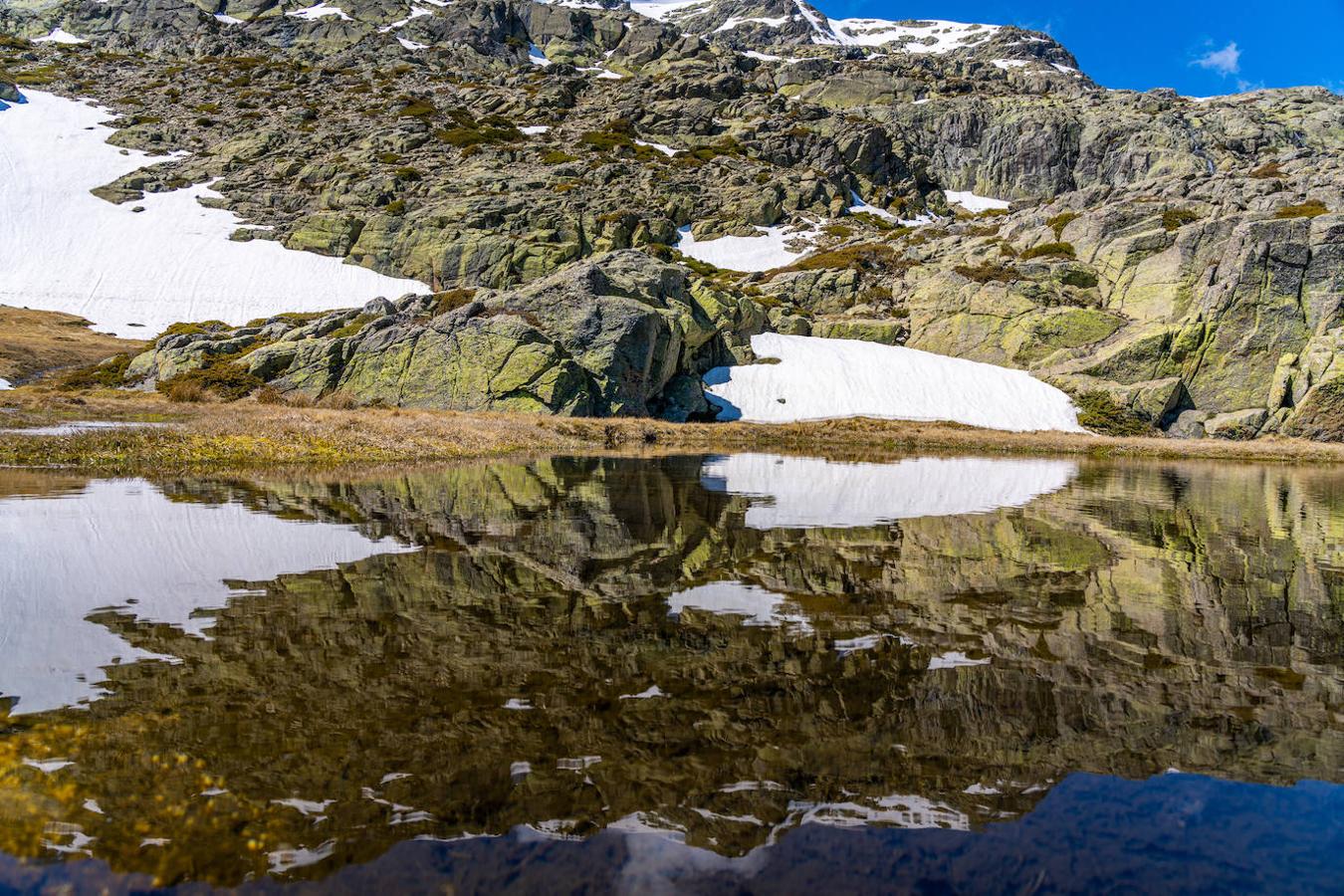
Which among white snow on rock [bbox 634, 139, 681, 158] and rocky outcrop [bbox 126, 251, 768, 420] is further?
white snow on rock [bbox 634, 139, 681, 158]

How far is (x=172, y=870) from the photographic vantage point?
11.9ft

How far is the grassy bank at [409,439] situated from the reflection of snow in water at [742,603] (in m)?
18.7

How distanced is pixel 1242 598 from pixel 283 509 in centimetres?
1641

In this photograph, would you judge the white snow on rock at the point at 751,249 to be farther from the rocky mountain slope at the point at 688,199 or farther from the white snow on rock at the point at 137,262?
the white snow on rock at the point at 137,262

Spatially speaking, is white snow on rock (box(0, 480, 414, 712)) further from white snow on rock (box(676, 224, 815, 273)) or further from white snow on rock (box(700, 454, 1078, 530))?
white snow on rock (box(676, 224, 815, 273))

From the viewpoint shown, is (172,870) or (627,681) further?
(627,681)

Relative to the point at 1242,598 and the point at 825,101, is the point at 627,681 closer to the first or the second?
the point at 1242,598

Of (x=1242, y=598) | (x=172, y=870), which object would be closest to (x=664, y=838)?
(x=172, y=870)

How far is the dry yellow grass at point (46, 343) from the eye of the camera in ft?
166

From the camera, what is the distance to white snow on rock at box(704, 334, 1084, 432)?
51.8m

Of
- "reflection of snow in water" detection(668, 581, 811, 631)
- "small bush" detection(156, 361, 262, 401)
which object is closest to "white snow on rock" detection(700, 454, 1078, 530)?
"reflection of snow in water" detection(668, 581, 811, 631)

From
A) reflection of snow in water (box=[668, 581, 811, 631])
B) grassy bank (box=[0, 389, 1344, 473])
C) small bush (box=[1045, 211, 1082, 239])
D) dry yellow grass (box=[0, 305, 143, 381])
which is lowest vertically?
grassy bank (box=[0, 389, 1344, 473])

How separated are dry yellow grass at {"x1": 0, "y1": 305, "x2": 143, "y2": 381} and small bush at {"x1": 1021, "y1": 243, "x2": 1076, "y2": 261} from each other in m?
79.9

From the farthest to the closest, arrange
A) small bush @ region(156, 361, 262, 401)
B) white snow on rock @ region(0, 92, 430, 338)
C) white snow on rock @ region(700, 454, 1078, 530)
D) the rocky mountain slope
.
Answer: white snow on rock @ region(0, 92, 430, 338)
the rocky mountain slope
small bush @ region(156, 361, 262, 401)
white snow on rock @ region(700, 454, 1078, 530)
